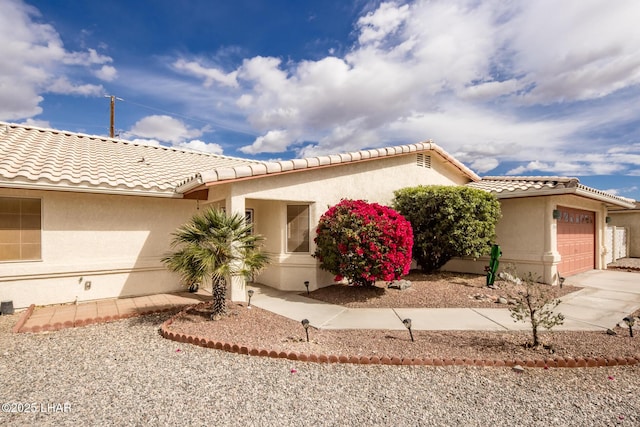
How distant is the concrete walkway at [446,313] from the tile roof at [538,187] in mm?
3352

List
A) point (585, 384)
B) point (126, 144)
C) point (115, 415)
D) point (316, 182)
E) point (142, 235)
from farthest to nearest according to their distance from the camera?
point (126, 144) < point (316, 182) < point (142, 235) < point (585, 384) < point (115, 415)

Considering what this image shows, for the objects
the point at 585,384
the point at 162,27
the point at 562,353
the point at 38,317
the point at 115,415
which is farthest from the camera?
the point at 162,27

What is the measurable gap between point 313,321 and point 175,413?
12.4 ft

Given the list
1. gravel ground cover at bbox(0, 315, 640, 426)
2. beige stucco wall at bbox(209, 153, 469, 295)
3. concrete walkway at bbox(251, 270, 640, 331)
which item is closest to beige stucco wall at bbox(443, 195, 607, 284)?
concrete walkway at bbox(251, 270, 640, 331)

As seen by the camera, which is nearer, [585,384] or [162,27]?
[585,384]

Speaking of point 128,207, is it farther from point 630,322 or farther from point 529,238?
point 529,238

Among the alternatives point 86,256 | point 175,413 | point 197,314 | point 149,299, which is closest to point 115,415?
point 175,413

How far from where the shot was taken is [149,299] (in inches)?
357

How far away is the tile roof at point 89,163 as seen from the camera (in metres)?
7.90

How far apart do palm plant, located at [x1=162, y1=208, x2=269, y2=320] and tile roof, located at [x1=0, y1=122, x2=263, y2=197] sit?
7.25 ft

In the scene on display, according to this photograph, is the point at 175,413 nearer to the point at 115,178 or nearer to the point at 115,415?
the point at 115,415

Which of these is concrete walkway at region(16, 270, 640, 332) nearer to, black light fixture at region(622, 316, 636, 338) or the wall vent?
black light fixture at region(622, 316, 636, 338)

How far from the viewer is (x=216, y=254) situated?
→ 6.97 m

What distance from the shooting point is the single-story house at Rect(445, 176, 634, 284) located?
449 inches
